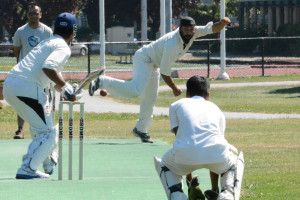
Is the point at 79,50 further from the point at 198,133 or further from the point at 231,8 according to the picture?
the point at 198,133

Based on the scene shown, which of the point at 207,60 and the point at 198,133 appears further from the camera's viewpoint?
the point at 207,60

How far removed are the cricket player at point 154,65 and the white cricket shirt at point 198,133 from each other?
3.99 m

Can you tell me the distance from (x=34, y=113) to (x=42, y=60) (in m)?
0.62

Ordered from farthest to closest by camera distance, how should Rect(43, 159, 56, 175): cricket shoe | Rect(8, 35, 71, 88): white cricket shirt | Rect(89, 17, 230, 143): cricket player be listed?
Rect(89, 17, 230, 143): cricket player < Rect(43, 159, 56, 175): cricket shoe < Rect(8, 35, 71, 88): white cricket shirt

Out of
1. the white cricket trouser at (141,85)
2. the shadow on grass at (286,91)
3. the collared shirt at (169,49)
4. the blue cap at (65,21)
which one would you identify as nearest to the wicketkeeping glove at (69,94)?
the blue cap at (65,21)

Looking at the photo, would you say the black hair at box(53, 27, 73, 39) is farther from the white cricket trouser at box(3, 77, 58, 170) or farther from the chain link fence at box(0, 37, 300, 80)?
the chain link fence at box(0, 37, 300, 80)

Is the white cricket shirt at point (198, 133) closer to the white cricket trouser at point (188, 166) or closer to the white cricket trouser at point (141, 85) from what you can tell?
the white cricket trouser at point (188, 166)

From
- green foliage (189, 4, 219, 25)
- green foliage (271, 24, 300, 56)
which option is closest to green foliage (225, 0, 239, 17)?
green foliage (189, 4, 219, 25)

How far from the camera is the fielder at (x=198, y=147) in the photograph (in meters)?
8.08

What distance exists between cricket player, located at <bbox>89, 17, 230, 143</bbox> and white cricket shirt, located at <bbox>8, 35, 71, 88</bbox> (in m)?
2.13

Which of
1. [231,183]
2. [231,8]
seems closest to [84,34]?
[231,8]

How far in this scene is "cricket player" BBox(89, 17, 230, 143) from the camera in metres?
12.5

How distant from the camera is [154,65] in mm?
13344

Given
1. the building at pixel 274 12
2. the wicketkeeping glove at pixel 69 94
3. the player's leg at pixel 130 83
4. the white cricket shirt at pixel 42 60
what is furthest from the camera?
the building at pixel 274 12
